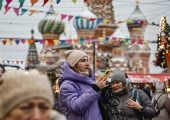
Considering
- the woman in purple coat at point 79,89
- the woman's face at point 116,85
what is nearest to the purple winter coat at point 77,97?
the woman in purple coat at point 79,89

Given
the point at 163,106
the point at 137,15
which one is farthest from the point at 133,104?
the point at 137,15

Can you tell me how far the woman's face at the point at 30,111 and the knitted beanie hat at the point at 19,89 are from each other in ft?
0.05

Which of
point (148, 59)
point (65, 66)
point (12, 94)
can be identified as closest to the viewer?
point (12, 94)

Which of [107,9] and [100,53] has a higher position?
[107,9]

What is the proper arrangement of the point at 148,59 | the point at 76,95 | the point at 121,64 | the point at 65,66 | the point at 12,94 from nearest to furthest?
the point at 12,94 < the point at 76,95 < the point at 65,66 < the point at 121,64 < the point at 148,59

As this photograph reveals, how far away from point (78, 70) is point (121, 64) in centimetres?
4312

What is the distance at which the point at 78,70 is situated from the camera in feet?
11.5

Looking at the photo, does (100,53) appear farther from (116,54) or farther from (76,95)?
(76,95)

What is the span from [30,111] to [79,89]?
6.28 feet

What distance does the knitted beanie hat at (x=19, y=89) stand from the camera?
147 cm

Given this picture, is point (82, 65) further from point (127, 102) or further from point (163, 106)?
point (163, 106)

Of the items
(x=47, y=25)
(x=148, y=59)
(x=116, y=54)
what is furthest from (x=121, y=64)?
(x=47, y=25)

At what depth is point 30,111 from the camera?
1.47 m

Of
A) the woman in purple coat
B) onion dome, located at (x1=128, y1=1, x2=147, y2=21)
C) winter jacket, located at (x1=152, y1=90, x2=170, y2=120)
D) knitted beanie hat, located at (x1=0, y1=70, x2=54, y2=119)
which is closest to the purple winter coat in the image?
the woman in purple coat
